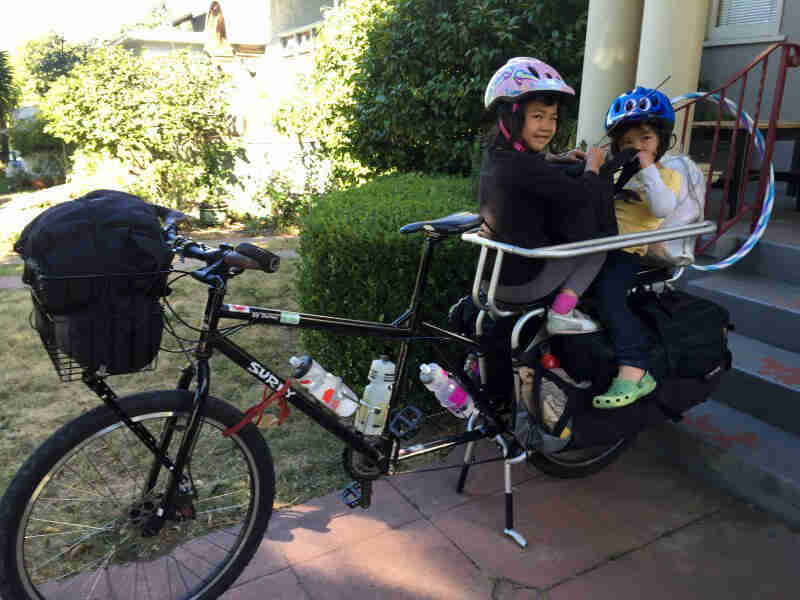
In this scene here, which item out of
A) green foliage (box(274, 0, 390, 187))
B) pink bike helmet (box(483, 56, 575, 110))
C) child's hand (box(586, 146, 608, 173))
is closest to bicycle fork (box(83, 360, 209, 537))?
pink bike helmet (box(483, 56, 575, 110))

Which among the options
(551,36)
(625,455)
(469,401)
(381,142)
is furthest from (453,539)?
(381,142)

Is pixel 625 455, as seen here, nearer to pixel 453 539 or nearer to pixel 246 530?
pixel 453 539

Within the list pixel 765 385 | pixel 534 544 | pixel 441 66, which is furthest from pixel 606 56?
pixel 534 544

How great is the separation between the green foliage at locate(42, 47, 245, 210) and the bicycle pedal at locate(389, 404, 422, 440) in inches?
379

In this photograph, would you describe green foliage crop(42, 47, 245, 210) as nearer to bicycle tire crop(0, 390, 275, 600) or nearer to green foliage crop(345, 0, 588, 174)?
green foliage crop(345, 0, 588, 174)

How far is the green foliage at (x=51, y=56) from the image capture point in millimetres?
32094

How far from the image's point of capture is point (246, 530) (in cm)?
246

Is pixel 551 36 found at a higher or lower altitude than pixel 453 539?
higher

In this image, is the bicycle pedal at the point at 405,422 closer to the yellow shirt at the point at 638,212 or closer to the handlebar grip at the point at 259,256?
the handlebar grip at the point at 259,256

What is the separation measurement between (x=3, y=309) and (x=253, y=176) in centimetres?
587

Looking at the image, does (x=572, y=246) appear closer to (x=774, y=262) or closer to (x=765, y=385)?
(x=765, y=385)

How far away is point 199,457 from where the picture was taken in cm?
283

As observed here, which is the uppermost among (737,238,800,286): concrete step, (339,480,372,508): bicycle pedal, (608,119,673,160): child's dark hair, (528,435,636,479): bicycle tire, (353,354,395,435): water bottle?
(608,119,673,160): child's dark hair

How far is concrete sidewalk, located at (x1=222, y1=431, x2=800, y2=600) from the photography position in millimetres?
2459
